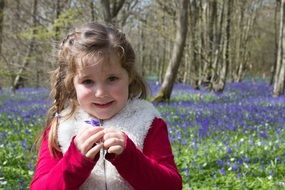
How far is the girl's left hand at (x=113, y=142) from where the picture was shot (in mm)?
1920

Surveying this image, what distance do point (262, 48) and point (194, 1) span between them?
3741 centimetres

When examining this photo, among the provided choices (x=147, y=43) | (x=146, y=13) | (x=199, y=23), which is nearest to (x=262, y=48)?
(x=147, y=43)

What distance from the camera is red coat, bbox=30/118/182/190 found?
77.4 inches

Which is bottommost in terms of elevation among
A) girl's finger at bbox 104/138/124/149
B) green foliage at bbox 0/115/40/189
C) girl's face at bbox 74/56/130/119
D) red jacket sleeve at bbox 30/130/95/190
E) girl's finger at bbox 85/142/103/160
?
green foliage at bbox 0/115/40/189

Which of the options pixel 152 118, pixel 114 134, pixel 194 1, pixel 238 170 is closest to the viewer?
pixel 114 134

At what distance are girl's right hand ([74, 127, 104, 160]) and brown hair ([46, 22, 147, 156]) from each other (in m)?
0.33

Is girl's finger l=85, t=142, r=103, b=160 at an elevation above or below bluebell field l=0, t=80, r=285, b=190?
above

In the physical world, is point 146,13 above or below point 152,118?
above

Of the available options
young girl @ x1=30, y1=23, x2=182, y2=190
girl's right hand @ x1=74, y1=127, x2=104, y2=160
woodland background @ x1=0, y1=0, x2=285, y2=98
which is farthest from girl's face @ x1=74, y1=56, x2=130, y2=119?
woodland background @ x1=0, y1=0, x2=285, y2=98

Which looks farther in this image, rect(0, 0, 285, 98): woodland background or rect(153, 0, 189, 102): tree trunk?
rect(0, 0, 285, 98): woodland background

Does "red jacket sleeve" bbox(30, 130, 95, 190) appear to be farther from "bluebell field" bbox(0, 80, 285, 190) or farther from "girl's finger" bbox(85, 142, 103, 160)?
"bluebell field" bbox(0, 80, 285, 190)

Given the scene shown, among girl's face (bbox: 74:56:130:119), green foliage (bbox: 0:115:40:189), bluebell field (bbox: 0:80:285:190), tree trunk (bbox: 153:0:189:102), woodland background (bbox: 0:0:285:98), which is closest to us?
girl's face (bbox: 74:56:130:119)

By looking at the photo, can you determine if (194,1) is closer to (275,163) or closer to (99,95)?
(275,163)

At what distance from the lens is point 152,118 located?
2.30 meters
